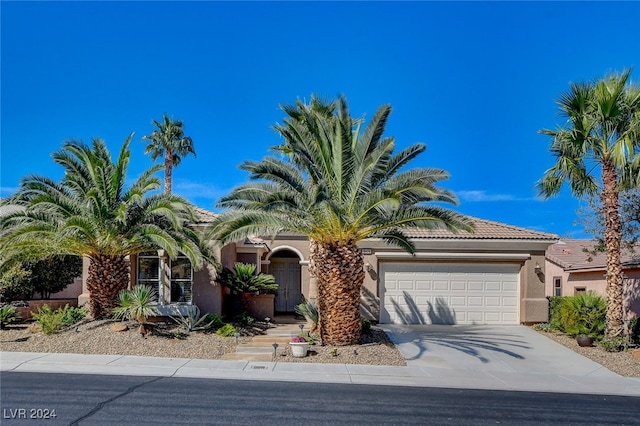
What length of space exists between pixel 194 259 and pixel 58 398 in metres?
5.79

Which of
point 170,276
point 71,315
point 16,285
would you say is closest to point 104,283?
point 71,315

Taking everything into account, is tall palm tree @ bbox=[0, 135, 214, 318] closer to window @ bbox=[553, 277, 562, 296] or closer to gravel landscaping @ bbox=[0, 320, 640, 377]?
gravel landscaping @ bbox=[0, 320, 640, 377]

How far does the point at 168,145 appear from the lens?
32.7 metres

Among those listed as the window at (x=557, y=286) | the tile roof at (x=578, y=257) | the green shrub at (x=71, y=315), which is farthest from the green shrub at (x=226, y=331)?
the window at (x=557, y=286)

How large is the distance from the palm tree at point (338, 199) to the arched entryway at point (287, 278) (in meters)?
8.43

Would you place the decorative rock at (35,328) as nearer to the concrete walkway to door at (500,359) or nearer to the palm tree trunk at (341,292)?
the palm tree trunk at (341,292)

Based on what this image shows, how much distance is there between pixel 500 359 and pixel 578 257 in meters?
14.3

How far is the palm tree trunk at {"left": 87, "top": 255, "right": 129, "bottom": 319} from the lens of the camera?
1441 centimetres

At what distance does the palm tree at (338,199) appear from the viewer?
41.9ft

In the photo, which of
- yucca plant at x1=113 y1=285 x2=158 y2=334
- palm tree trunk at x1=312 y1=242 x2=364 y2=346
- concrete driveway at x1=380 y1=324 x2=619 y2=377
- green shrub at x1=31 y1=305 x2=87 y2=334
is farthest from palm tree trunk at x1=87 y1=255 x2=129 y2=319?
concrete driveway at x1=380 y1=324 x2=619 y2=377

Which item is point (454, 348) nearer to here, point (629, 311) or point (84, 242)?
point (629, 311)

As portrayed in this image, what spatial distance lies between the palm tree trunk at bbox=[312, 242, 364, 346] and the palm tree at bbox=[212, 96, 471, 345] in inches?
1.0

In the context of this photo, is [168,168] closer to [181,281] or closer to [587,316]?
[181,281]

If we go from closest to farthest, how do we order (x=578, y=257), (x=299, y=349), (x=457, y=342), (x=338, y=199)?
1. (x=299, y=349)
2. (x=338, y=199)
3. (x=457, y=342)
4. (x=578, y=257)
